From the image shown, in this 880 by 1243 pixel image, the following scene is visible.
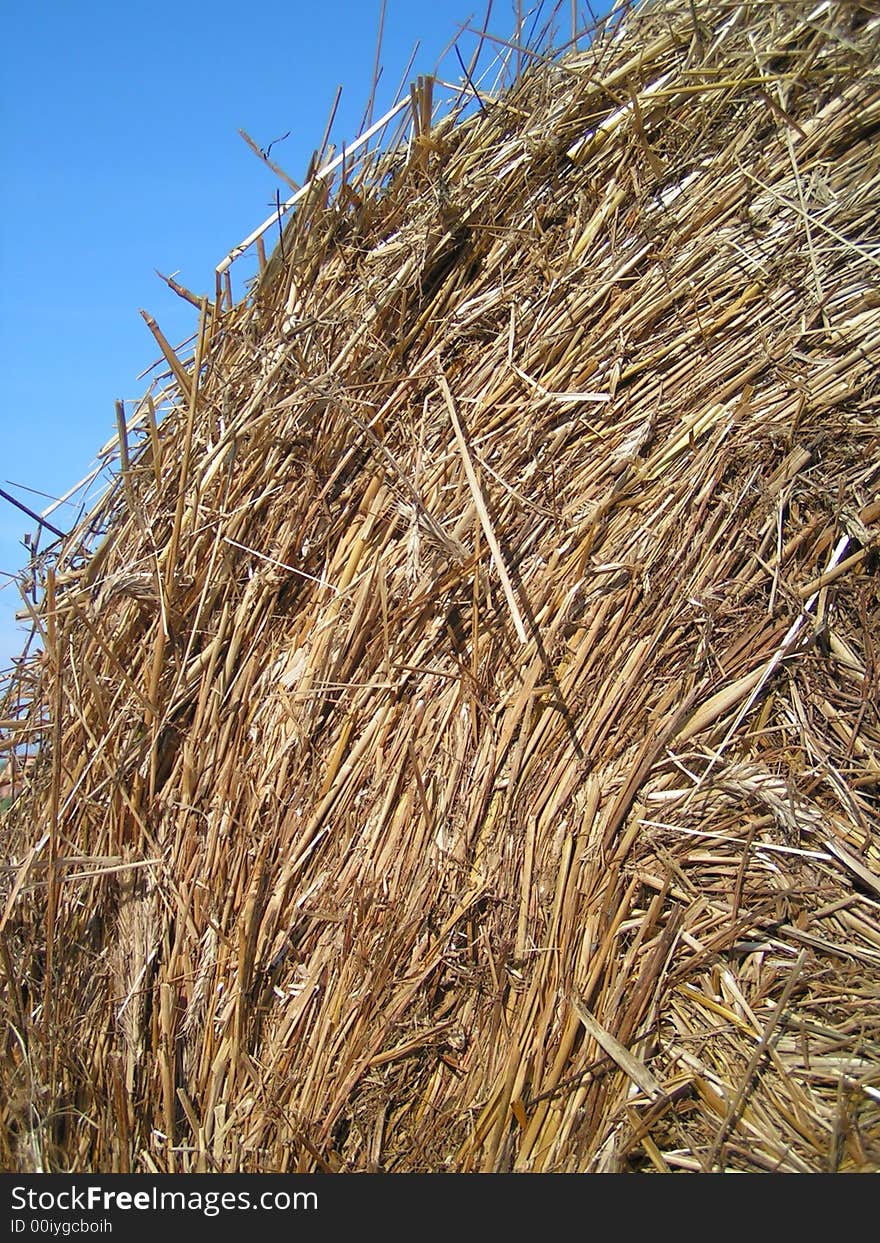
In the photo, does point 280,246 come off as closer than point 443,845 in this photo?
No

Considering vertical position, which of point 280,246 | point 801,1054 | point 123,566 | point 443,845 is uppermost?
point 280,246

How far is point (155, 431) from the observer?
6.52 ft

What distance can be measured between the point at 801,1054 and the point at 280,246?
191 cm

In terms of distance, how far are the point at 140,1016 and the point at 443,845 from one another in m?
0.71

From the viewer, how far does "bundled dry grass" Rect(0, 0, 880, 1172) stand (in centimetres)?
157

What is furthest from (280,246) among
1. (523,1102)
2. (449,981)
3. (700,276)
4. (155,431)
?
(523,1102)

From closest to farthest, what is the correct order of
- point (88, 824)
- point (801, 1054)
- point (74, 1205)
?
1. point (801, 1054)
2. point (74, 1205)
3. point (88, 824)

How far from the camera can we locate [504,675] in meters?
1.75

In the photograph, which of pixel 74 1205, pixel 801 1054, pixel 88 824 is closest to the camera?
pixel 801 1054

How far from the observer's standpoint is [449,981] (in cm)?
167

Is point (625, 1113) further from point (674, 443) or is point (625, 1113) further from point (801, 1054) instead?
point (674, 443)

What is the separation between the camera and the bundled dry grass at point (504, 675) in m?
1.57

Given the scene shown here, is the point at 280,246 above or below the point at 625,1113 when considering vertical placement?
above

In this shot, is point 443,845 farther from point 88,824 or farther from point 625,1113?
point 88,824
